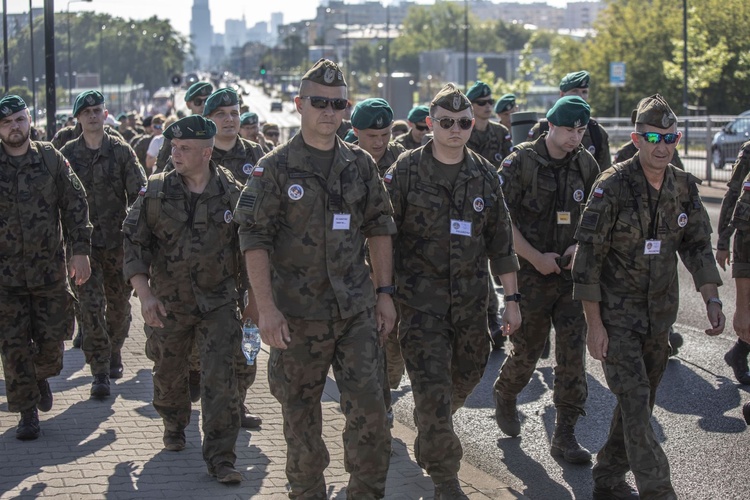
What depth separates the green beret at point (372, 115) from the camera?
8.02m

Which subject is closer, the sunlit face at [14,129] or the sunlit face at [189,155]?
the sunlit face at [189,155]

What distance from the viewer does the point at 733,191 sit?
897cm

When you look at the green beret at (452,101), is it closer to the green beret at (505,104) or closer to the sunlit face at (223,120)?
the sunlit face at (223,120)

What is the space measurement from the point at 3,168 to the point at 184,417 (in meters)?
2.08

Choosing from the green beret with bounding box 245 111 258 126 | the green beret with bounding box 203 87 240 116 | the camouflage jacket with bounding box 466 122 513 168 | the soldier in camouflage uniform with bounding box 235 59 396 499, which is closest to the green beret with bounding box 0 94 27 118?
the green beret with bounding box 203 87 240 116

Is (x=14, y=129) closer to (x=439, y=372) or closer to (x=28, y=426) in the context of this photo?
(x=28, y=426)

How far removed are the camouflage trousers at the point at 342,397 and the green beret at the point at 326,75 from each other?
1.20 m

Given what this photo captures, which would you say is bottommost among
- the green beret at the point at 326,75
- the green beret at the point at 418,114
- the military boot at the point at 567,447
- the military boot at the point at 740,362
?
the military boot at the point at 567,447

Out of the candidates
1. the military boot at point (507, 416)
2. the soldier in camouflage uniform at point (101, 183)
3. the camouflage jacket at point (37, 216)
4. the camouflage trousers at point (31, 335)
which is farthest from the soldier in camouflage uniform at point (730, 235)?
the camouflage trousers at point (31, 335)

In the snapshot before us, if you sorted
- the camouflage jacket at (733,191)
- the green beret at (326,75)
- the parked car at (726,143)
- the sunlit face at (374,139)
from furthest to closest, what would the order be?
the parked car at (726,143) → the camouflage jacket at (733,191) → the sunlit face at (374,139) → the green beret at (326,75)

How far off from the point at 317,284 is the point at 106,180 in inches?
Result: 166

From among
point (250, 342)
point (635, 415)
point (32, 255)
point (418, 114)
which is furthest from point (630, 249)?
point (418, 114)

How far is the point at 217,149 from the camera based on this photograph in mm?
8758

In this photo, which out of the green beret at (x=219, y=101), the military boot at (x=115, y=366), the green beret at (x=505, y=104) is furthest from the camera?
the green beret at (x=505, y=104)
